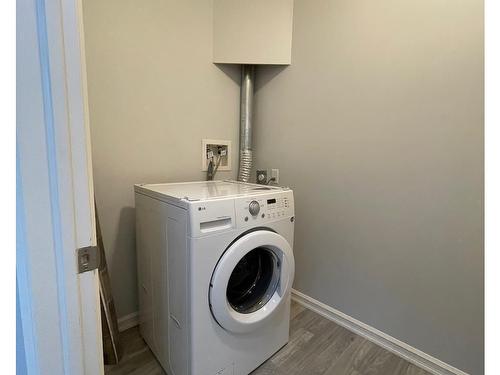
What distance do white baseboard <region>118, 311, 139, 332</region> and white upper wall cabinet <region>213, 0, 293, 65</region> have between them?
189 centimetres

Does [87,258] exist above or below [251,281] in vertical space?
above

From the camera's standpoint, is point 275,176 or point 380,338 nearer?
point 380,338

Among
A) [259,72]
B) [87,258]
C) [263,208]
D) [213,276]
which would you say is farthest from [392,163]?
[87,258]

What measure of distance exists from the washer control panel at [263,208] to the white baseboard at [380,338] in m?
Answer: 0.87

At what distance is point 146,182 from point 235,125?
876 mm

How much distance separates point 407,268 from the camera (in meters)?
1.44

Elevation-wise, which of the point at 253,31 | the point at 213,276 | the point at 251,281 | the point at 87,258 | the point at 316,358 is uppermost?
the point at 253,31

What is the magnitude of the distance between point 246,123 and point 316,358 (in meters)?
1.64

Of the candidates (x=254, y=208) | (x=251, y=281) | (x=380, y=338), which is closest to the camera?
(x=254, y=208)

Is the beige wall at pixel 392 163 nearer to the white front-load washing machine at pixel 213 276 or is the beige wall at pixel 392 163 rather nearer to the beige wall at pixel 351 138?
the beige wall at pixel 351 138

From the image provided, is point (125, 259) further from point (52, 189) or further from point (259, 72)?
point (259, 72)

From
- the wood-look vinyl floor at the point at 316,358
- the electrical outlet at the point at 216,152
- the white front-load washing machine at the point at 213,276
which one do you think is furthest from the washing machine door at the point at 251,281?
the electrical outlet at the point at 216,152

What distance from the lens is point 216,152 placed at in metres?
2.04
